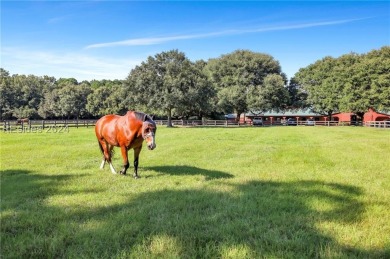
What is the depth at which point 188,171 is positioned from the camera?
10320 millimetres

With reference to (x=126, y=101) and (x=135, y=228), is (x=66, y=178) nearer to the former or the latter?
(x=135, y=228)

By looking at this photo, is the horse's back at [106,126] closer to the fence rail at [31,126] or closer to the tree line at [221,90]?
the fence rail at [31,126]

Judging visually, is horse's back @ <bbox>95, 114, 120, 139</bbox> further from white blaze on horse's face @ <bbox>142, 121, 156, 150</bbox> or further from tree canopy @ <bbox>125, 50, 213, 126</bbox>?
tree canopy @ <bbox>125, 50, 213, 126</bbox>

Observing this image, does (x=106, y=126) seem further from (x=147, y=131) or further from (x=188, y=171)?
(x=188, y=171)

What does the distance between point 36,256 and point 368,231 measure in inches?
194

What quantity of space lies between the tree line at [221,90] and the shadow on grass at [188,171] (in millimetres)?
39069

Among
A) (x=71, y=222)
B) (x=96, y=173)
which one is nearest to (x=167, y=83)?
(x=96, y=173)

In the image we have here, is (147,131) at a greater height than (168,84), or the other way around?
(168,84)

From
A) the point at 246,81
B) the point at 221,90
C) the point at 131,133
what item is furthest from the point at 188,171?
the point at 246,81

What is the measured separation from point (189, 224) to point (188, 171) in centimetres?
506

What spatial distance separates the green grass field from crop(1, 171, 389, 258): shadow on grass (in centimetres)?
2

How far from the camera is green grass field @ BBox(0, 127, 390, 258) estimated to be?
4391mm

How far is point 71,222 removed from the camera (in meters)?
5.34

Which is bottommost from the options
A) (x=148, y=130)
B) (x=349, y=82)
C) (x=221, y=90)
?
(x=148, y=130)
